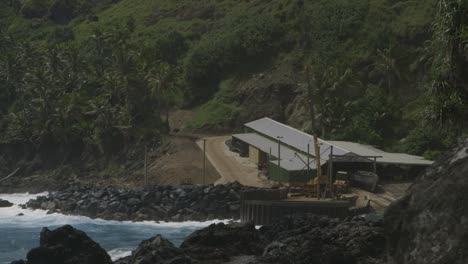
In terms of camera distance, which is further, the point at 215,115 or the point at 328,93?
the point at 215,115

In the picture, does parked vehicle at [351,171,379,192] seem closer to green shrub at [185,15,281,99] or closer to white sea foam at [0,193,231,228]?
white sea foam at [0,193,231,228]

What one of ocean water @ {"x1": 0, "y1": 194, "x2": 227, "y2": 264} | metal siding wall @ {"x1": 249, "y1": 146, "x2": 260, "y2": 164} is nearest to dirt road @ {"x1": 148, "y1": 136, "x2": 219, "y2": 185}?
metal siding wall @ {"x1": 249, "y1": 146, "x2": 260, "y2": 164}

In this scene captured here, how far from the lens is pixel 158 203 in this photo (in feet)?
226

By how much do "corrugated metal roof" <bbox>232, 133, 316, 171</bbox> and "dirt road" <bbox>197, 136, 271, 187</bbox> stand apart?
1871mm

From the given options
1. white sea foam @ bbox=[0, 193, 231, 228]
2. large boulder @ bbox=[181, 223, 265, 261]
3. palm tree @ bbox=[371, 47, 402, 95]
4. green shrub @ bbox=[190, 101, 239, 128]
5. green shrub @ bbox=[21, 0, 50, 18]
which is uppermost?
green shrub @ bbox=[21, 0, 50, 18]

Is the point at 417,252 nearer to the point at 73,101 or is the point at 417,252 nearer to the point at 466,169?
the point at 466,169

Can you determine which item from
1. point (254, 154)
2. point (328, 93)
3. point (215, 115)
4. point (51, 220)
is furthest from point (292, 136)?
point (51, 220)

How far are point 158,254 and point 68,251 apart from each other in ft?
12.0

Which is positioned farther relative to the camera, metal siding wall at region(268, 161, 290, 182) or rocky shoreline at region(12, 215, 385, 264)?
metal siding wall at region(268, 161, 290, 182)

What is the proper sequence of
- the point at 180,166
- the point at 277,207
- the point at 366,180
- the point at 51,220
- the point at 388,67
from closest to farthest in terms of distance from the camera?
the point at 277,207 → the point at 366,180 → the point at 51,220 → the point at 180,166 → the point at 388,67

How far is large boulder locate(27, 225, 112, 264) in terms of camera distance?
3244cm

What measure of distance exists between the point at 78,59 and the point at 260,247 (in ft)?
232

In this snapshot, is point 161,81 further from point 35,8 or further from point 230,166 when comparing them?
point 35,8

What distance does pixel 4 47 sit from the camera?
4862 inches
